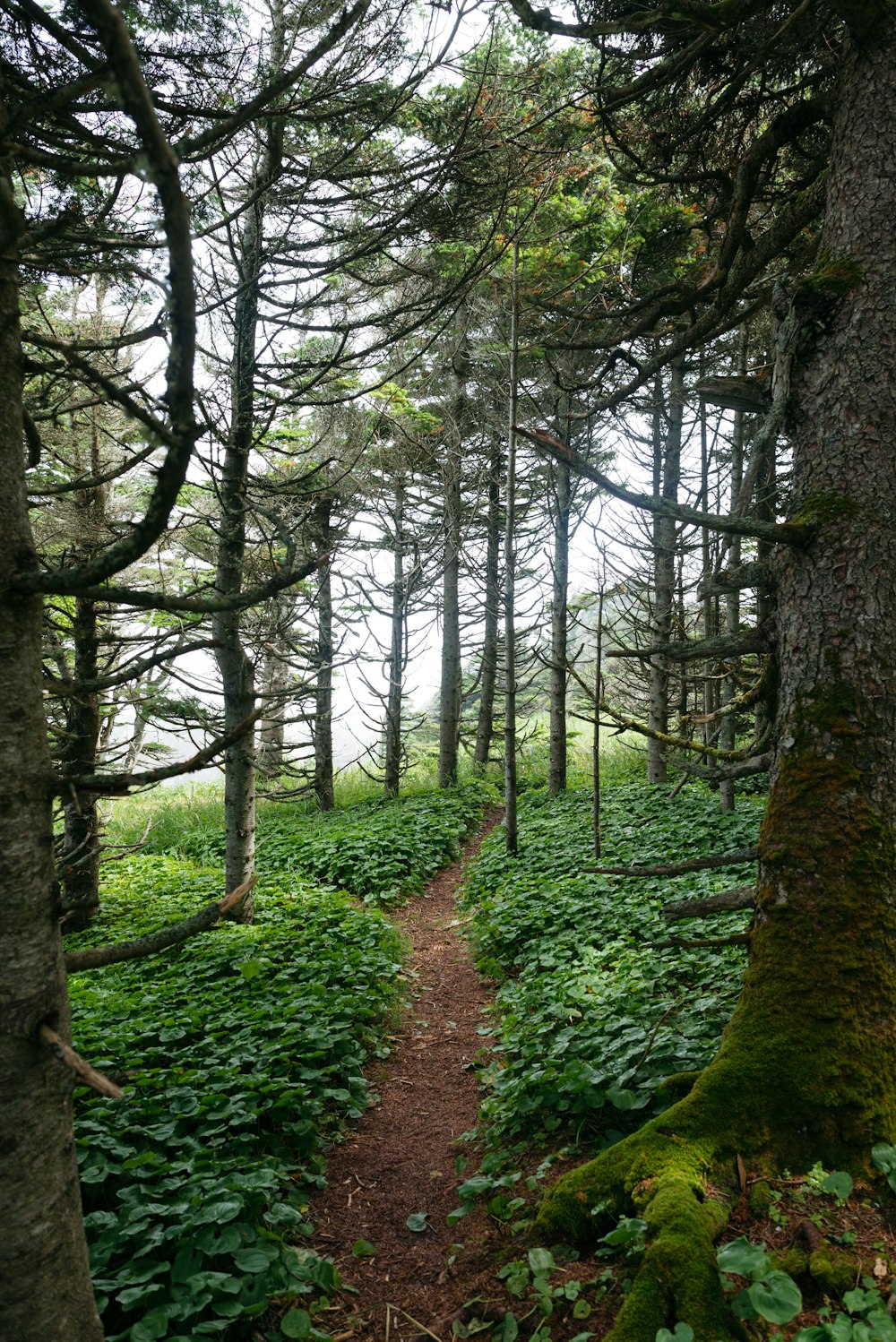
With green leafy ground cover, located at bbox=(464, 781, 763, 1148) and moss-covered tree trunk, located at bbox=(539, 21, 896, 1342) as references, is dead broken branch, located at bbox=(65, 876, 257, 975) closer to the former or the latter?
moss-covered tree trunk, located at bbox=(539, 21, 896, 1342)

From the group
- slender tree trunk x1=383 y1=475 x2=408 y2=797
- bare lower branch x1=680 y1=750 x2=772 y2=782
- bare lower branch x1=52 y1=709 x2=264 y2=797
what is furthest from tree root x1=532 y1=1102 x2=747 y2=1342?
slender tree trunk x1=383 y1=475 x2=408 y2=797

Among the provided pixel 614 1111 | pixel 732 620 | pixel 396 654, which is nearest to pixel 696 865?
pixel 614 1111

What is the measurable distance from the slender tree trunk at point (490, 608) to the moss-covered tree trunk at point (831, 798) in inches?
501

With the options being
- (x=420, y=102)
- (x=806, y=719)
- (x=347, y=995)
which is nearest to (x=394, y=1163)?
(x=347, y=995)

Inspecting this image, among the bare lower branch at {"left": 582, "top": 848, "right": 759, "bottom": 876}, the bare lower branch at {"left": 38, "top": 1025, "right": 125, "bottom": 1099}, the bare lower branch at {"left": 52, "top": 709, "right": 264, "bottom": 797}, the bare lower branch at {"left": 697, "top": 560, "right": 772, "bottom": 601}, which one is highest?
the bare lower branch at {"left": 697, "top": 560, "right": 772, "bottom": 601}

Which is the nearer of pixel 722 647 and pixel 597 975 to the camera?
pixel 722 647

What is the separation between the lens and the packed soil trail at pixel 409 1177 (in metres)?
2.95

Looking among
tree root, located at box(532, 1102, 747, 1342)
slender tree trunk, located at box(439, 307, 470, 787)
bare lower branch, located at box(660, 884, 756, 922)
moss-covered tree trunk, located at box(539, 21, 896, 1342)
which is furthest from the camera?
slender tree trunk, located at box(439, 307, 470, 787)

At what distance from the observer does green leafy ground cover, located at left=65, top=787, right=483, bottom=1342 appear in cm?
270

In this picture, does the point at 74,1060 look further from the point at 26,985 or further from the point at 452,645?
the point at 452,645

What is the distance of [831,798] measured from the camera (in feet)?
9.52

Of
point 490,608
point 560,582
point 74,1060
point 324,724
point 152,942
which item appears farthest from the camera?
point 490,608

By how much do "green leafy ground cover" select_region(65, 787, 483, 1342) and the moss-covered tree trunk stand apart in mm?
1305

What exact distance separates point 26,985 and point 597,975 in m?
4.21
